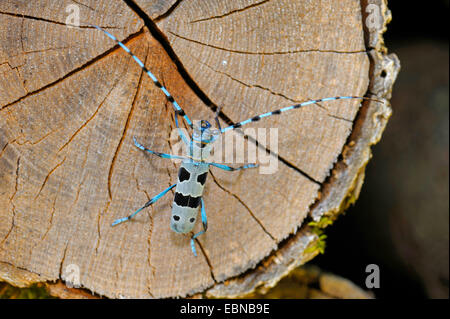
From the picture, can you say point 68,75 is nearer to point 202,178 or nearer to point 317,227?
point 202,178

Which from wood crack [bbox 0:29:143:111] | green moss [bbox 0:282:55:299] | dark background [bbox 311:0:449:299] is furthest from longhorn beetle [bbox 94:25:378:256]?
dark background [bbox 311:0:449:299]

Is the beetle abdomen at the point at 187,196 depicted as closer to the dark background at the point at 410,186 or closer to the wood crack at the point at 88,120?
the wood crack at the point at 88,120

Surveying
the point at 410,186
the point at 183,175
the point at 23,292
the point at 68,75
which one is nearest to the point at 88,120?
the point at 68,75

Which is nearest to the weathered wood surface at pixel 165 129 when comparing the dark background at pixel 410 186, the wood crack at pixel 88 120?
the wood crack at pixel 88 120

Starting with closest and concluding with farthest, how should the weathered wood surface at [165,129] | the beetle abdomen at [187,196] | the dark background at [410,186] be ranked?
the weathered wood surface at [165,129] < the beetle abdomen at [187,196] < the dark background at [410,186]

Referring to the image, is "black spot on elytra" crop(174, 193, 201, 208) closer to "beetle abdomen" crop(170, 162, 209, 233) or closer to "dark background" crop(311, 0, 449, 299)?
"beetle abdomen" crop(170, 162, 209, 233)

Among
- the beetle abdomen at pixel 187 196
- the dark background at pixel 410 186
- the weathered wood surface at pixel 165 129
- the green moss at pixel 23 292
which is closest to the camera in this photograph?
the weathered wood surface at pixel 165 129
